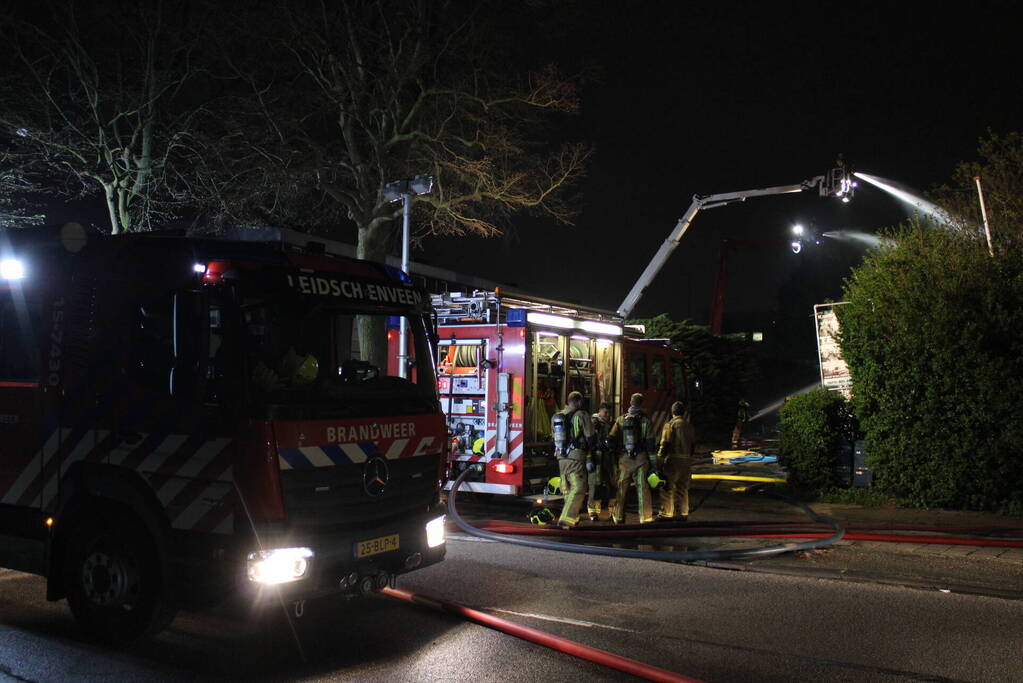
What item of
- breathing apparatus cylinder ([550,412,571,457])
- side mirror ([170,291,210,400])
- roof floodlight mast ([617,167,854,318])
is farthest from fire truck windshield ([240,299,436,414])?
roof floodlight mast ([617,167,854,318])

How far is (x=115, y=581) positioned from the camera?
5582 mm

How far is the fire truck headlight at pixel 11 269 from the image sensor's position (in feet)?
20.9

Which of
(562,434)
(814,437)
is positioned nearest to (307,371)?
(562,434)

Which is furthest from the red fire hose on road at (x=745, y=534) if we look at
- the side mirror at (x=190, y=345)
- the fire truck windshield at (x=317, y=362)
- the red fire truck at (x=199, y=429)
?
the side mirror at (x=190, y=345)

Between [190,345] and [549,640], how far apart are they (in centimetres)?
307

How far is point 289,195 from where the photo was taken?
1831cm

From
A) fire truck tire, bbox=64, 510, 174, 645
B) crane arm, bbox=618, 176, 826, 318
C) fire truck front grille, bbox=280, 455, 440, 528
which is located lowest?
fire truck tire, bbox=64, 510, 174, 645

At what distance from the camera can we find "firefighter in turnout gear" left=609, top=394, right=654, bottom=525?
10.7 m

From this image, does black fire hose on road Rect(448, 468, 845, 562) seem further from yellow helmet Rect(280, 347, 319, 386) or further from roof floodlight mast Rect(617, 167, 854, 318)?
roof floodlight mast Rect(617, 167, 854, 318)

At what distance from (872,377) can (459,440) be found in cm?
618

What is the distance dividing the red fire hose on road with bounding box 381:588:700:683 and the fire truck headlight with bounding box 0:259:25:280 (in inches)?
150

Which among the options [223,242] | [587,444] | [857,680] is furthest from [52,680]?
[587,444]

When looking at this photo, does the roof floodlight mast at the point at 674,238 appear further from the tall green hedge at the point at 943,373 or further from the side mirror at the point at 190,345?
the side mirror at the point at 190,345

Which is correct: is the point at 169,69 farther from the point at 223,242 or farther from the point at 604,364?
the point at 223,242
